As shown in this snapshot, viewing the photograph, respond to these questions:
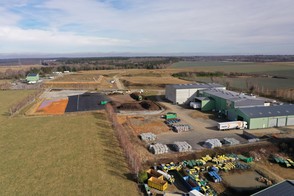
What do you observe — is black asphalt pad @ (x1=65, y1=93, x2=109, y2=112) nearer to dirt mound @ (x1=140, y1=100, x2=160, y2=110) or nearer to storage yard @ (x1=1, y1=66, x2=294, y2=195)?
storage yard @ (x1=1, y1=66, x2=294, y2=195)

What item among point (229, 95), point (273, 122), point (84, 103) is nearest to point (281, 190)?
point (273, 122)

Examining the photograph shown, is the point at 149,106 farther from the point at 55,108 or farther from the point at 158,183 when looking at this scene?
the point at 158,183

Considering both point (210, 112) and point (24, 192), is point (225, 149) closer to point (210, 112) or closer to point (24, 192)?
point (210, 112)

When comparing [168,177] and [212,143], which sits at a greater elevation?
[212,143]

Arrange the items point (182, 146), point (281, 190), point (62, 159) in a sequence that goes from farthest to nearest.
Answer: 1. point (182, 146)
2. point (62, 159)
3. point (281, 190)

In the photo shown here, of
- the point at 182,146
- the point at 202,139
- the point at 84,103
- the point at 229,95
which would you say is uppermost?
the point at 229,95

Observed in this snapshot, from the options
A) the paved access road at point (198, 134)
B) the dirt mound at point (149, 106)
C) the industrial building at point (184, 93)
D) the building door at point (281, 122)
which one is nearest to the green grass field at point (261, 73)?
the industrial building at point (184, 93)

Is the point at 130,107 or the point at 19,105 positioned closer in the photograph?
the point at 130,107

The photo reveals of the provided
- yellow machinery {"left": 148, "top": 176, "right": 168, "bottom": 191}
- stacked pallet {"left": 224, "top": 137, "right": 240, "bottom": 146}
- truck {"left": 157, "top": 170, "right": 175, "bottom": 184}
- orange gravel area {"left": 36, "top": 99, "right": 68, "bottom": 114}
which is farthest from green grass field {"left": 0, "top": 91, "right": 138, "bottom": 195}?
stacked pallet {"left": 224, "top": 137, "right": 240, "bottom": 146}
